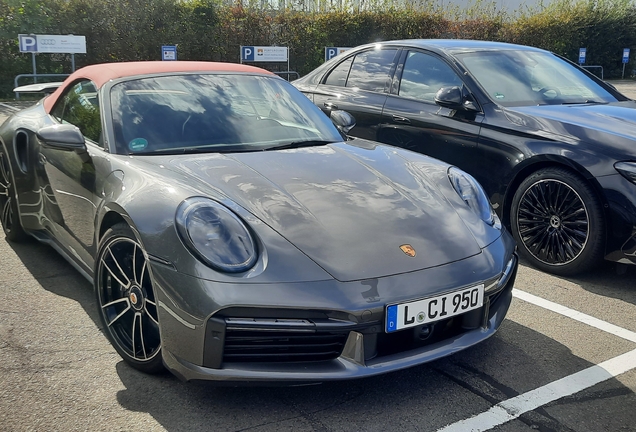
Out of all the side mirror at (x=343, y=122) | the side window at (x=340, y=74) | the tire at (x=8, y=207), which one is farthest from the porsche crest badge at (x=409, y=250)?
the side window at (x=340, y=74)

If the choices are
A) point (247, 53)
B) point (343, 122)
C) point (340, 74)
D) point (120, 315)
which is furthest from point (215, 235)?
point (247, 53)

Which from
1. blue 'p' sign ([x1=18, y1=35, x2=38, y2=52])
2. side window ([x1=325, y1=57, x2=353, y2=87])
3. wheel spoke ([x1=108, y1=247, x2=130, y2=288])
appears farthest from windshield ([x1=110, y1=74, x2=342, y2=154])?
blue 'p' sign ([x1=18, y1=35, x2=38, y2=52])

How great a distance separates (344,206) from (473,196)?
0.75m

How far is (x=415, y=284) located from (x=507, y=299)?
0.67 meters

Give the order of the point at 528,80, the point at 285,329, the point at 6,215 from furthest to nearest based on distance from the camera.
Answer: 1. the point at 528,80
2. the point at 6,215
3. the point at 285,329

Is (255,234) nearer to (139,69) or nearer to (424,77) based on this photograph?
(139,69)

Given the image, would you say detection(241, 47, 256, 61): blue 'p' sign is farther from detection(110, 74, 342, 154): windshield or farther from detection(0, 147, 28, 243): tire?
detection(110, 74, 342, 154): windshield

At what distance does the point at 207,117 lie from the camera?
11.1 feet

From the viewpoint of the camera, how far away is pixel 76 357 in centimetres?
294

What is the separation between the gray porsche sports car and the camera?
7.73ft

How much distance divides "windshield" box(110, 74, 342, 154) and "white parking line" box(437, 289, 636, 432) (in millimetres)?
1637

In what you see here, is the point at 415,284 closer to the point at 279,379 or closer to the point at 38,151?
the point at 279,379

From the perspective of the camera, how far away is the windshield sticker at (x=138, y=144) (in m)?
3.15

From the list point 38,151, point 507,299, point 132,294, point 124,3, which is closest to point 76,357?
point 132,294
